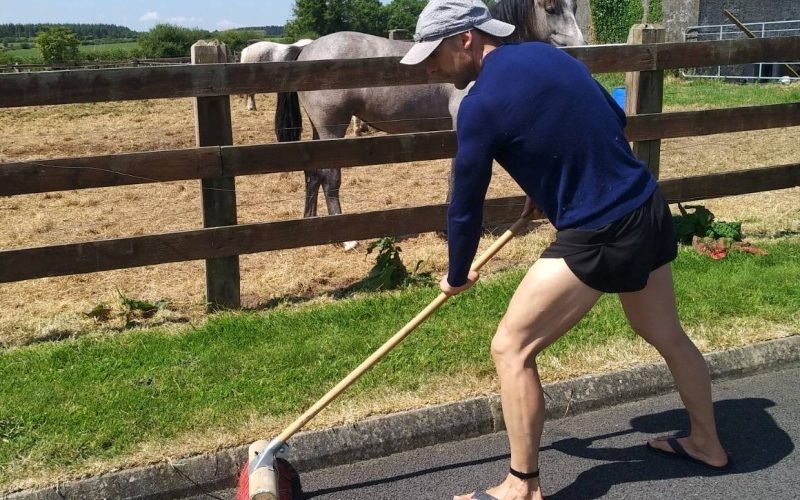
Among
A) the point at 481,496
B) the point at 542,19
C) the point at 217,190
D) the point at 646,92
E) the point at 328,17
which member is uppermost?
the point at 328,17

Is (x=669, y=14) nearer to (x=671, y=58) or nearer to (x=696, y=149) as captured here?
(x=696, y=149)

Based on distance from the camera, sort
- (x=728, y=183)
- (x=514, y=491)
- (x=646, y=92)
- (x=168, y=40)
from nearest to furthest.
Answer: (x=514, y=491), (x=646, y=92), (x=728, y=183), (x=168, y=40)

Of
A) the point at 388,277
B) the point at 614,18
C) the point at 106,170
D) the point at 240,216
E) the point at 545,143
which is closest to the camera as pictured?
the point at 545,143

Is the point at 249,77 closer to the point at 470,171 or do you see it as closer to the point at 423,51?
the point at 423,51

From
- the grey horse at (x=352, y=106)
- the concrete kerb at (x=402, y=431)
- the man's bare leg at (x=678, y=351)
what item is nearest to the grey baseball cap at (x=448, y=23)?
the man's bare leg at (x=678, y=351)

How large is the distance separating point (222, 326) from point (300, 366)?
91cm

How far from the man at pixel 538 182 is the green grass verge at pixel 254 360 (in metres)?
1.24

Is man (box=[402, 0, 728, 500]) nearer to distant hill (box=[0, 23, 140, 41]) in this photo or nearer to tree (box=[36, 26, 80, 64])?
tree (box=[36, 26, 80, 64])

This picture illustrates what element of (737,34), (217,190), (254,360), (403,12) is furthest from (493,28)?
(403,12)

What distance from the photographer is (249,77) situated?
18.2 ft

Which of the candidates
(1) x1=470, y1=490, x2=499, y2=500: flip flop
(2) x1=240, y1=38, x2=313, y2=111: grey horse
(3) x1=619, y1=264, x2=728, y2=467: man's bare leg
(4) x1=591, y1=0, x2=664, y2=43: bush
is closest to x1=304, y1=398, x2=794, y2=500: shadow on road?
(3) x1=619, y1=264, x2=728, y2=467: man's bare leg

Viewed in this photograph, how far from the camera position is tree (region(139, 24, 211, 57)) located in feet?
170

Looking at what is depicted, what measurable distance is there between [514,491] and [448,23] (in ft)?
5.83

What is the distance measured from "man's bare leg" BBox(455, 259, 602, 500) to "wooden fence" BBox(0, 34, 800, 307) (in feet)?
9.61
